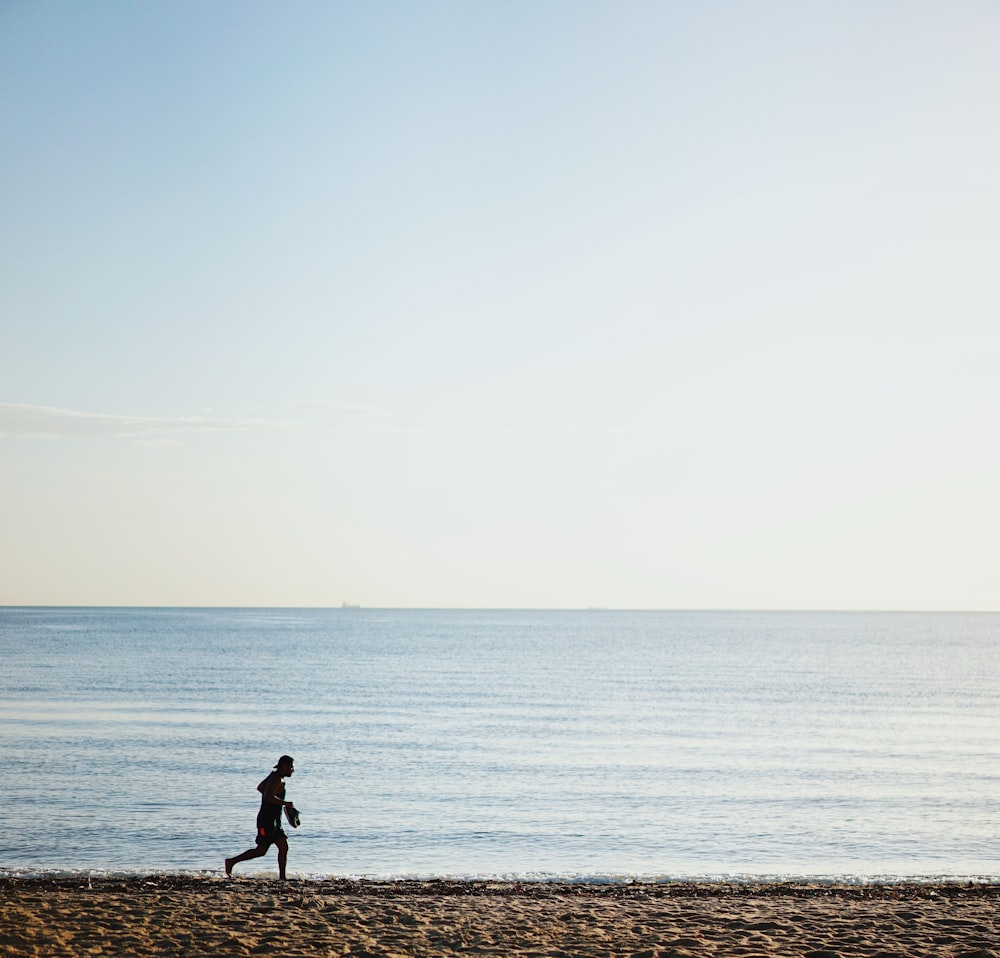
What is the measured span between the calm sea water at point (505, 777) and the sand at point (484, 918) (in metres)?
2.23

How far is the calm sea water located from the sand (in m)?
2.23

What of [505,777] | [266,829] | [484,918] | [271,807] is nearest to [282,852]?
[266,829]

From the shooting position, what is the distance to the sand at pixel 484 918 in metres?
11.1

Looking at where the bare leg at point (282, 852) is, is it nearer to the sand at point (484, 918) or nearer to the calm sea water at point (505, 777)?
the sand at point (484, 918)

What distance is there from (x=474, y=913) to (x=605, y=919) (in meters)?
1.73

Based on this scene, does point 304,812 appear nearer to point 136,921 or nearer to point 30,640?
point 136,921

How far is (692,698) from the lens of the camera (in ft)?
183

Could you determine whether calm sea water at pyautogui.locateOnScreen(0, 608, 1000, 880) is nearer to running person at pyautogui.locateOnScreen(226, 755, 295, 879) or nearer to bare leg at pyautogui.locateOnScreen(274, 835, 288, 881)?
bare leg at pyautogui.locateOnScreen(274, 835, 288, 881)

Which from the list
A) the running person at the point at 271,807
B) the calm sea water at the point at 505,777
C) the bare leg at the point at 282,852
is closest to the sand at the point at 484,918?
the bare leg at the point at 282,852

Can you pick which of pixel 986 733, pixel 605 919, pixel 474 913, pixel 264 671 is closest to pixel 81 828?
pixel 474 913

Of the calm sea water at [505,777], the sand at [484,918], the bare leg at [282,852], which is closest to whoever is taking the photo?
the sand at [484,918]

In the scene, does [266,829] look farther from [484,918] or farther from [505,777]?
[505,777]

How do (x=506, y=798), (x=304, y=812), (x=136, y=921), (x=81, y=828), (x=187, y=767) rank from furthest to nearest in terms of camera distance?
(x=187, y=767)
(x=506, y=798)
(x=304, y=812)
(x=81, y=828)
(x=136, y=921)

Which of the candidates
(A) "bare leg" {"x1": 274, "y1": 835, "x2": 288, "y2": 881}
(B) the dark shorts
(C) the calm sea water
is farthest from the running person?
(C) the calm sea water
